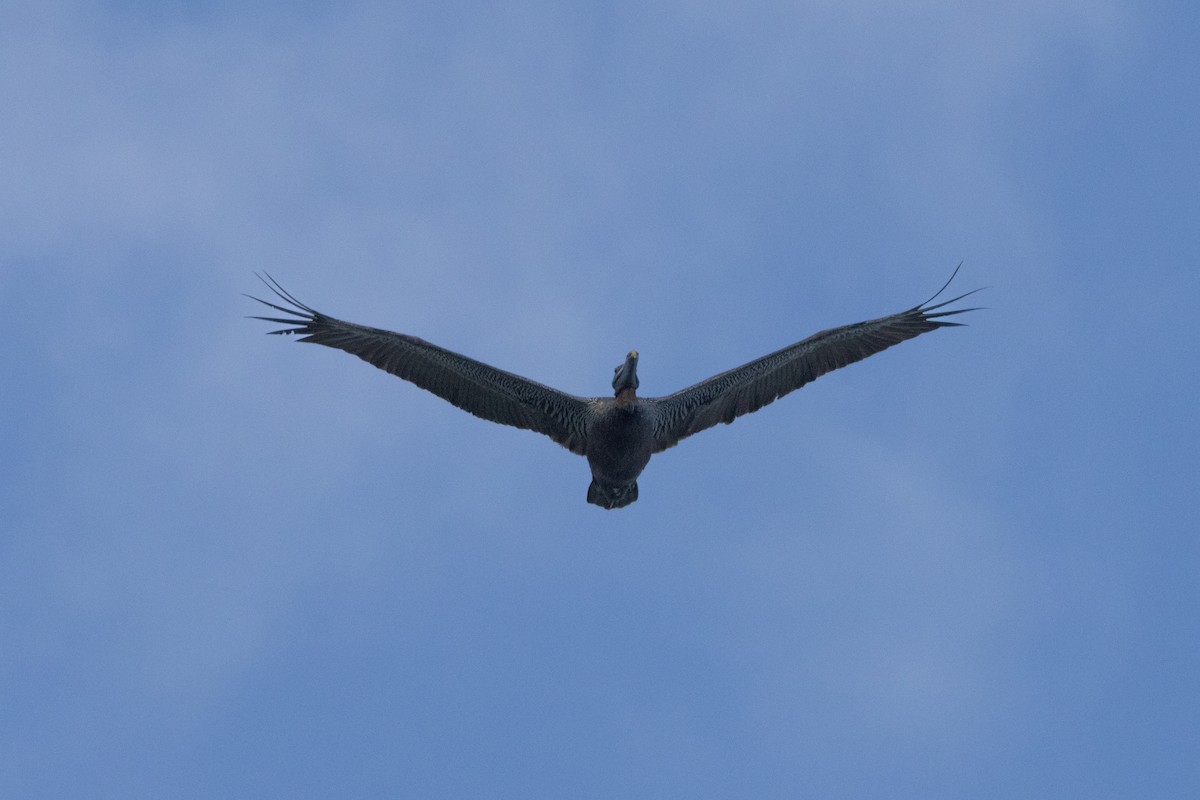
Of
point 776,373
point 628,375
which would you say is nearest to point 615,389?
point 628,375

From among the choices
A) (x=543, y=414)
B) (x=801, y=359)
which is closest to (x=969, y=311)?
(x=801, y=359)

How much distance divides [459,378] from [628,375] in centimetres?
242

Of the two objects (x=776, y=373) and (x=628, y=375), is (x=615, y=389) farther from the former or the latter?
(x=776, y=373)

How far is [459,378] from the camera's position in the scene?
66.4ft

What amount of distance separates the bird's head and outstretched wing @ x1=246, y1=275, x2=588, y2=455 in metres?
0.63

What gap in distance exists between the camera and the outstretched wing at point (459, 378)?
19.7m

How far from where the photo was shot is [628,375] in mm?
19891

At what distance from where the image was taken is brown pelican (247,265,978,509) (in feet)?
64.8

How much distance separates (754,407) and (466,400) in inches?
166

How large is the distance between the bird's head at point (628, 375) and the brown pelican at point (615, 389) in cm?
1

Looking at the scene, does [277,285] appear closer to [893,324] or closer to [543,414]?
[543,414]

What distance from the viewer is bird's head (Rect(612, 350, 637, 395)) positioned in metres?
19.9

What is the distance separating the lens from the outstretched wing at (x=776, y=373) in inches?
808

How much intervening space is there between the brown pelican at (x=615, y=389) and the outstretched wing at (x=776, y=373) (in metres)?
0.01
